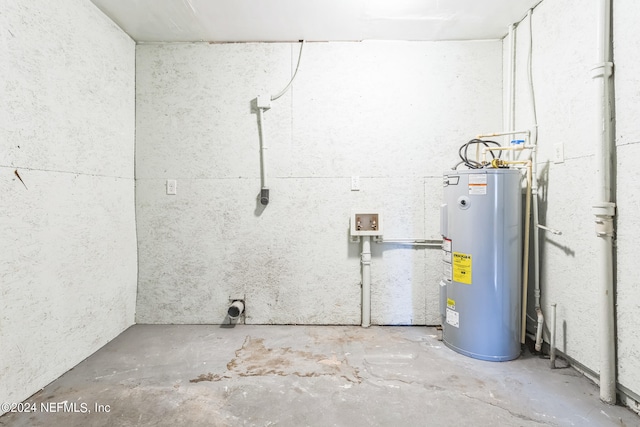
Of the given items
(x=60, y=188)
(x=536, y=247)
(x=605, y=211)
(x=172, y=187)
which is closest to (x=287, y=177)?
(x=172, y=187)

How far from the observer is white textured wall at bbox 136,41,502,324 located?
243cm

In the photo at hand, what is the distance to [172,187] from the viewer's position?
2.45 m

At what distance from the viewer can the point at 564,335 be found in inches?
72.1

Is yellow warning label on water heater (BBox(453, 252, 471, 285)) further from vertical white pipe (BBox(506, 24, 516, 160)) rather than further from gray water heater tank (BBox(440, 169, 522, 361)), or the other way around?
vertical white pipe (BBox(506, 24, 516, 160))

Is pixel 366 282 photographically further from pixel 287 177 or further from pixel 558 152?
pixel 558 152

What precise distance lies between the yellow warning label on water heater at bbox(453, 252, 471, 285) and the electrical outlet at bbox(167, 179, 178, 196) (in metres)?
2.19

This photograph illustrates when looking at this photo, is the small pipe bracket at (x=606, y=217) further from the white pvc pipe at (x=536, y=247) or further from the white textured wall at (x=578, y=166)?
the white pvc pipe at (x=536, y=247)

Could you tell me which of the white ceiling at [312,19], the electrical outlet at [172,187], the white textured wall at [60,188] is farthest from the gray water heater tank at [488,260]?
the white textured wall at [60,188]

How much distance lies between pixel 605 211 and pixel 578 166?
36 centimetres

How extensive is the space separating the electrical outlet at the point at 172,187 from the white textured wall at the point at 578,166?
8.91 ft

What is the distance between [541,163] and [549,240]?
1.69 feet

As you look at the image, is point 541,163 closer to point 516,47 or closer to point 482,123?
point 482,123

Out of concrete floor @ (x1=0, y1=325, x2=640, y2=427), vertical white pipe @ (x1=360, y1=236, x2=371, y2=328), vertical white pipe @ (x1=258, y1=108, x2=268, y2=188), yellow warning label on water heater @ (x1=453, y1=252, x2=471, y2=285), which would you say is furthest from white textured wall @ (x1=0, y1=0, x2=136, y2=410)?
yellow warning label on water heater @ (x1=453, y1=252, x2=471, y2=285)

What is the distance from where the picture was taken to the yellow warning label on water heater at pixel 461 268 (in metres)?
1.90
